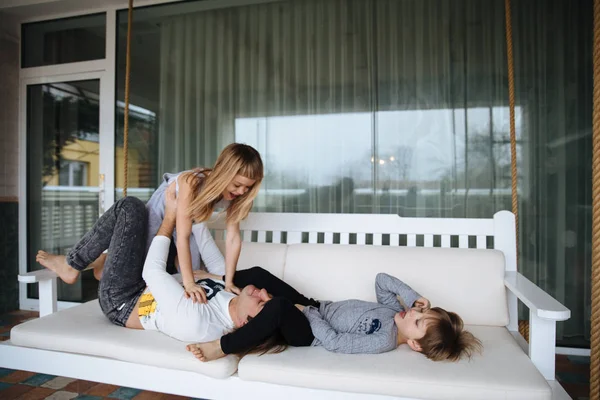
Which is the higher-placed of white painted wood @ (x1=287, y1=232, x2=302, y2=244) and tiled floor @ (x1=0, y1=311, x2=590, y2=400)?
white painted wood @ (x1=287, y1=232, x2=302, y2=244)

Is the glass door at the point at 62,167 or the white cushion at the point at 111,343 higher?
the glass door at the point at 62,167

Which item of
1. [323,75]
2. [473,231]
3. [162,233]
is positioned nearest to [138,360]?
[162,233]

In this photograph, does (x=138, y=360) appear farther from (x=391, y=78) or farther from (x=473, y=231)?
(x=391, y=78)

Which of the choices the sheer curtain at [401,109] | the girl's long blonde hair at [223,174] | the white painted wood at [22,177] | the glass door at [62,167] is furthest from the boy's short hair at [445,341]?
the white painted wood at [22,177]

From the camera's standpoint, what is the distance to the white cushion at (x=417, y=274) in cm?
191

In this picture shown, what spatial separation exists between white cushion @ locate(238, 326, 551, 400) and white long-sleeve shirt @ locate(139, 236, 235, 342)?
0.21m

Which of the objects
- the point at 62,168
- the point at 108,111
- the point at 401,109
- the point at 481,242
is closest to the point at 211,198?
the point at 481,242

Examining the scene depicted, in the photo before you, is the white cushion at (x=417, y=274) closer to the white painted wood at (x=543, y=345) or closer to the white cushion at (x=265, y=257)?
the white cushion at (x=265, y=257)

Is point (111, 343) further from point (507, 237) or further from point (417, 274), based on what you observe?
point (507, 237)

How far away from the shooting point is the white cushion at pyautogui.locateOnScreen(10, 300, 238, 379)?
59.2 inches

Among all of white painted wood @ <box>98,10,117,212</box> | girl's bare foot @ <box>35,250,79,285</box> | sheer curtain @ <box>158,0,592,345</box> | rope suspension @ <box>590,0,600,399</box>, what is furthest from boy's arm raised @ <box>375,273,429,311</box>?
white painted wood @ <box>98,10,117,212</box>

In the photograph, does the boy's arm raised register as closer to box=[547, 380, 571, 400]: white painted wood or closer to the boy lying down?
the boy lying down

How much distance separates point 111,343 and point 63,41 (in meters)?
2.91

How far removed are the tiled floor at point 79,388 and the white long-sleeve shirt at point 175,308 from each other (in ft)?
2.02
